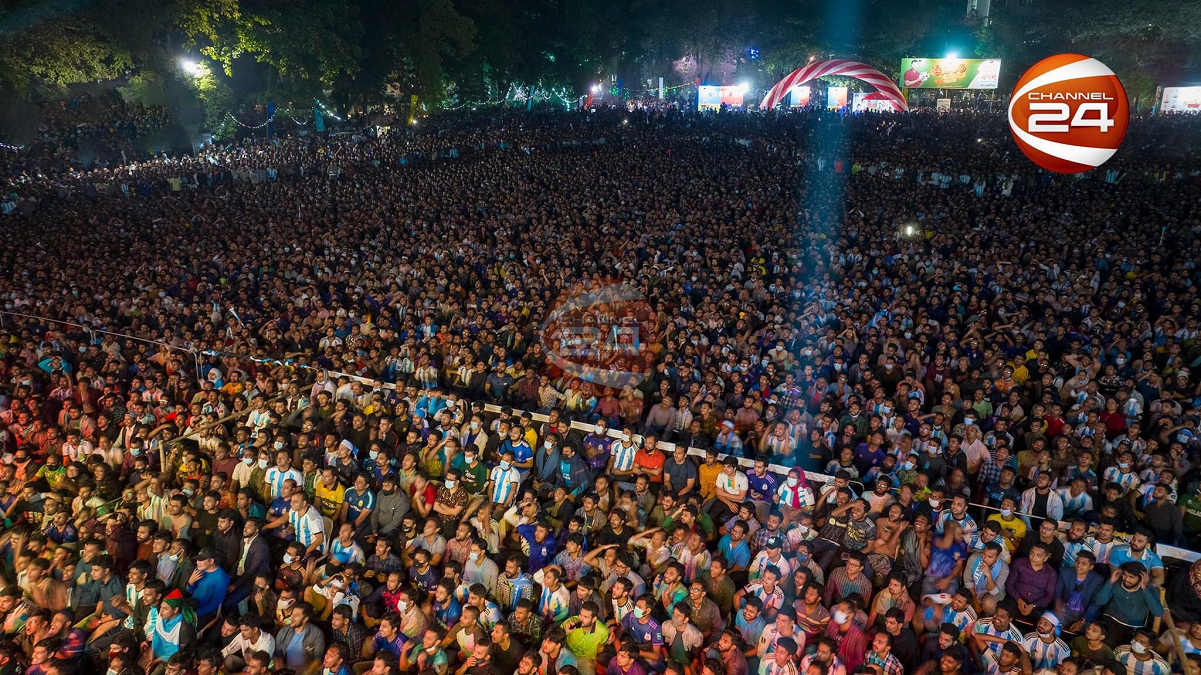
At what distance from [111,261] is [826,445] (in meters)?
12.3

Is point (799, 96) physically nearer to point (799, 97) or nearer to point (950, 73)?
point (799, 97)

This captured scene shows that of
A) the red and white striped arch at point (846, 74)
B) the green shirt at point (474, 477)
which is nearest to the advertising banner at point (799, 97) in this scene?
the red and white striped arch at point (846, 74)

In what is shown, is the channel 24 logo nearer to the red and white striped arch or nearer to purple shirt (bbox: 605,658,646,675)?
purple shirt (bbox: 605,658,646,675)

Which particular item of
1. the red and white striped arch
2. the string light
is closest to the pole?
the red and white striped arch

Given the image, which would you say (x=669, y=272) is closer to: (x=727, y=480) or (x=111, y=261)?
(x=727, y=480)

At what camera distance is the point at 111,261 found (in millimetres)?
13289

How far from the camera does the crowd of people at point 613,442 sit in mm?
5094

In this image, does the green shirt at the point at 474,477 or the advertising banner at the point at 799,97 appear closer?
the green shirt at the point at 474,477

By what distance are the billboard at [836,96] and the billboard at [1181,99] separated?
1500 centimetres

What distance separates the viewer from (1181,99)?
1451 inches

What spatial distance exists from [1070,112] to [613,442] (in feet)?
15.6

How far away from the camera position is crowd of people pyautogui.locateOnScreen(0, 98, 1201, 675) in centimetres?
509

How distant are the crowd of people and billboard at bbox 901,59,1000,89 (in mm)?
27728

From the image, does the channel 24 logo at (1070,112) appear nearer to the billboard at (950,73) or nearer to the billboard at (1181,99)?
the billboard at (950,73)
